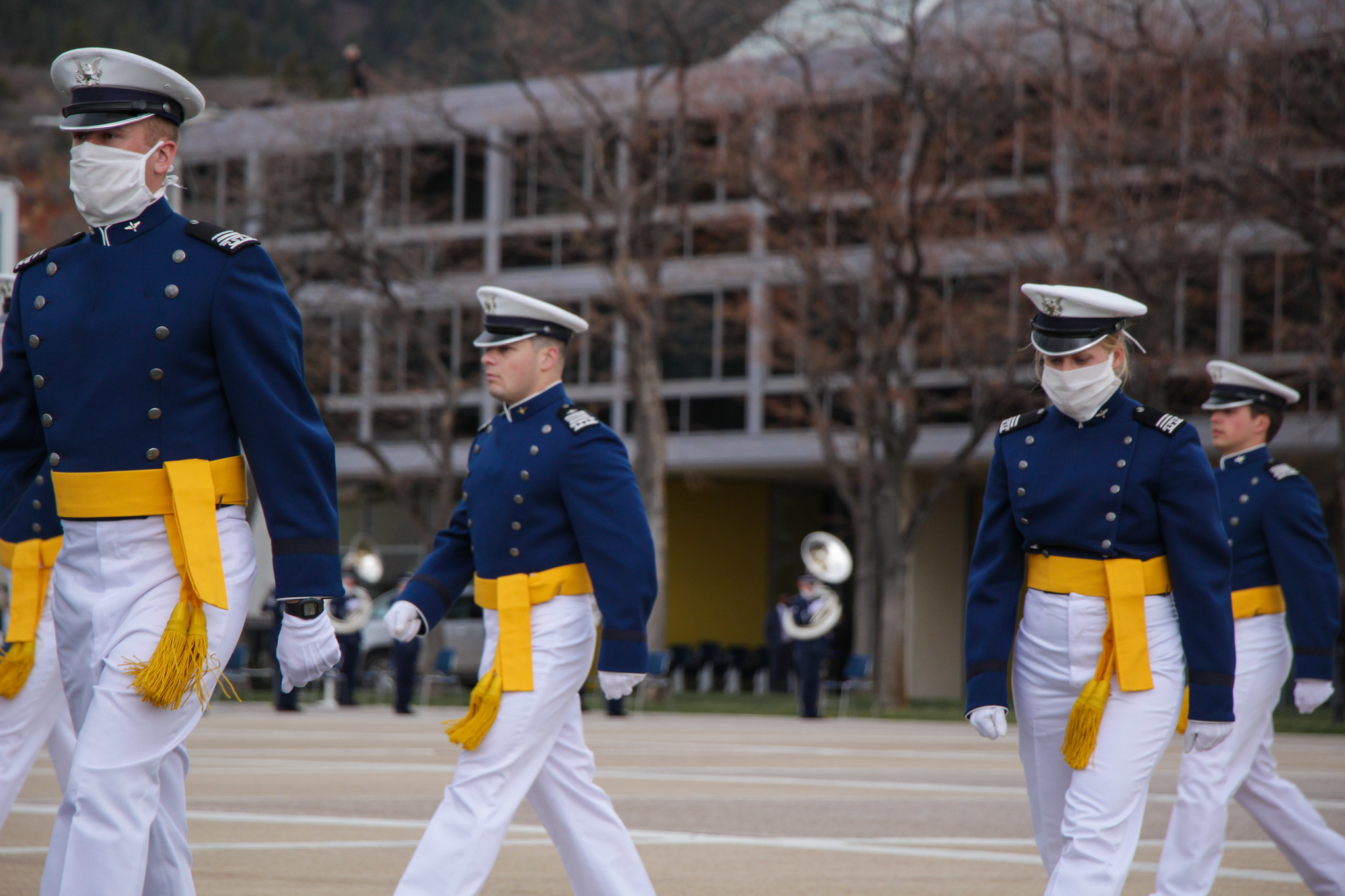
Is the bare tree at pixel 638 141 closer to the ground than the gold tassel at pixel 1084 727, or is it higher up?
higher up

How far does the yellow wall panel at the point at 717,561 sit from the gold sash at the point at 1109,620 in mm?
37086

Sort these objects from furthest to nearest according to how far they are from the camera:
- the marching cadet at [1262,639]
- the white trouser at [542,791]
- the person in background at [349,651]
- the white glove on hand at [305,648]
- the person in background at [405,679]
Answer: the person in background at [349,651], the person in background at [405,679], the marching cadet at [1262,639], the white trouser at [542,791], the white glove on hand at [305,648]

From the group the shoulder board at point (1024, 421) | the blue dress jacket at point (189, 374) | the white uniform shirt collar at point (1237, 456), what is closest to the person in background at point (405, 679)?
the white uniform shirt collar at point (1237, 456)

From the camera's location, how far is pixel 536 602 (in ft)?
19.8

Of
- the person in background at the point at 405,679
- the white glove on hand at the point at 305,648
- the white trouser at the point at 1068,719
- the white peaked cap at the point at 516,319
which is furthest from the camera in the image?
the person in background at the point at 405,679

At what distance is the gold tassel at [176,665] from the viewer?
4246mm

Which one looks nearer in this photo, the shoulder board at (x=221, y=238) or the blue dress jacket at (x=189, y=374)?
the blue dress jacket at (x=189, y=374)

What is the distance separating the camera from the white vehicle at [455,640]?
33.2 metres

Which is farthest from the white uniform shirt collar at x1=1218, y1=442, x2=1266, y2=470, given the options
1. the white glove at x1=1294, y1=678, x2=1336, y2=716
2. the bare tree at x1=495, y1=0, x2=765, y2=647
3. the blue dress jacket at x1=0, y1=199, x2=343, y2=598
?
the bare tree at x1=495, y1=0, x2=765, y2=647

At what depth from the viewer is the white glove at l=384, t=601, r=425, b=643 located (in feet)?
19.9

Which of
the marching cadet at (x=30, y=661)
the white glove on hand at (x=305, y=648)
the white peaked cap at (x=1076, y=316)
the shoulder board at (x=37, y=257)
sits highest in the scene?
the shoulder board at (x=37, y=257)

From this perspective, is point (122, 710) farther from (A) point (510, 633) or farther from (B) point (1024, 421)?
(B) point (1024, 421)

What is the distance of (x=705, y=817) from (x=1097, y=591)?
17.2 feet

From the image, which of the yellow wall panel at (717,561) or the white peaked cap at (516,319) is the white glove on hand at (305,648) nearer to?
the white peaked cap at (516,319)
